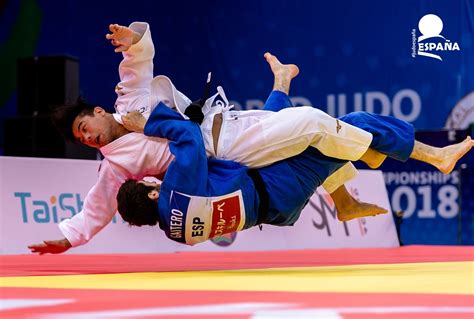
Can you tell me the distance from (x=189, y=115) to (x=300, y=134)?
0.42 metres

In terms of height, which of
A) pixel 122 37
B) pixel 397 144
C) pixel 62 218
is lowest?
pixel 62 218

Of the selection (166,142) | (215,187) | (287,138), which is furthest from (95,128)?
(287,138)

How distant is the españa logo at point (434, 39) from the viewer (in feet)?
26.7

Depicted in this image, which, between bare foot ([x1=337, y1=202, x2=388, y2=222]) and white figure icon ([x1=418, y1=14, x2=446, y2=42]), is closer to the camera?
bare foot ([x1=337, y1=202, x2=388, y2=222])

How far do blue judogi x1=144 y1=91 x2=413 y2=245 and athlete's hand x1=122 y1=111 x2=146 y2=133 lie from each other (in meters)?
0.15

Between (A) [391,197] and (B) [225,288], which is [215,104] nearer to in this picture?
(B) [225,288]

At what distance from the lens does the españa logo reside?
8.14 metres

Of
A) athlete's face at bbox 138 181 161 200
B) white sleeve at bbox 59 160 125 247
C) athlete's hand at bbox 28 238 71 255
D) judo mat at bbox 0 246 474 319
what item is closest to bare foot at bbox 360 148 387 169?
judo mat at bbox 0 246 474 319

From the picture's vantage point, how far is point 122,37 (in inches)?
131

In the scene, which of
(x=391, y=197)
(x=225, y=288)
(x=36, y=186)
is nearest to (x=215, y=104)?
(x=225, y=288)

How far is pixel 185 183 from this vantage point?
9.31ft

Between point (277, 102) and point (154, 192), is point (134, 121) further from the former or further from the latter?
point (277, 102)

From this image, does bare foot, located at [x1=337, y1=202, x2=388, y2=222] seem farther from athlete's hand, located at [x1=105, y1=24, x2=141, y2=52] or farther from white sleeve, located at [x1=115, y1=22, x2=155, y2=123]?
athlete's hand, located at [x1=105, y1=24, x2=141, y2=52]

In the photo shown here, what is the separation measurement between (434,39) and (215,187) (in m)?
6.01
